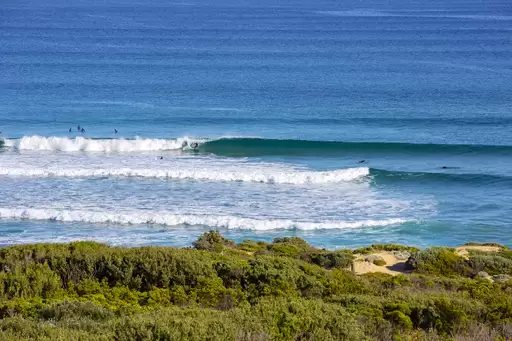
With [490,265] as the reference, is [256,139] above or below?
above

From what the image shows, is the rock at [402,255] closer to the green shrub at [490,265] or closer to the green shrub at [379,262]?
the green shrub at [379,262]

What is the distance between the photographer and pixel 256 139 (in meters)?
42.0

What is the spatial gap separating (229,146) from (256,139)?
A: 161 cm

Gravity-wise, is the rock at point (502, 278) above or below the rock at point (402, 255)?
below

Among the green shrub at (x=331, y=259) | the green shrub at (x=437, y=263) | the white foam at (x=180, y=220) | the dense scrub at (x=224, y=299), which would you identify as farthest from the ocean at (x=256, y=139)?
the dense scrub at (x=224, y=299)

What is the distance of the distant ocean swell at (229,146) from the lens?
40.7 meters

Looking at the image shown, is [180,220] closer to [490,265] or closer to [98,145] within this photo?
[490,265]

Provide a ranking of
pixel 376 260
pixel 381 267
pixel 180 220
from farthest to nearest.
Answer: pixel 180 220 < pixel 376 260 < pixel 381 267

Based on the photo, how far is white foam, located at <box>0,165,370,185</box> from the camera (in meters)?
34.8

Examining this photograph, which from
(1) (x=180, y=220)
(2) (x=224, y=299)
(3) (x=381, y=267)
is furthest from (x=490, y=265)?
(1) (x=180, y=220)

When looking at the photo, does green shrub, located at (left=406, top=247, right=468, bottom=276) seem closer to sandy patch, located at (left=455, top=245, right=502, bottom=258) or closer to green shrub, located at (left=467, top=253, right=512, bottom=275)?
green shrub, located at (left=467, top=253, right=512, bottom=275)

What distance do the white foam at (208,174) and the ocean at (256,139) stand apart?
10cm

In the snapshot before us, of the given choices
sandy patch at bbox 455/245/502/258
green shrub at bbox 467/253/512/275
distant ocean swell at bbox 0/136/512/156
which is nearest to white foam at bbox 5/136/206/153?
distant ocean swell at bbox 0/136/512/156

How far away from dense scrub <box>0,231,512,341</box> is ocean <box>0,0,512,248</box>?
886cm
